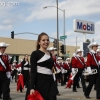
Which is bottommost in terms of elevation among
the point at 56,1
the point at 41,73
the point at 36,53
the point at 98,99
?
the point at 98,99

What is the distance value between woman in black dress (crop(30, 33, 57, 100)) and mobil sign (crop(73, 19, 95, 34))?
26.1m

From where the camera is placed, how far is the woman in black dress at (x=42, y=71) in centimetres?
541

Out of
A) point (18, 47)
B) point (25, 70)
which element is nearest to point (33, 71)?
point (25, 70)

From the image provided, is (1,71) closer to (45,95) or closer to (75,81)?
(45,95)

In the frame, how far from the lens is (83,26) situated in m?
32.6

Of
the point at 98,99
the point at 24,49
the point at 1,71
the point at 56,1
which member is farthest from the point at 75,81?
the point at 24,49

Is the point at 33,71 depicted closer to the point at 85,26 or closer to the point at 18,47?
the point at 85,26

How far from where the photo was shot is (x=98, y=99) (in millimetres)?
10398

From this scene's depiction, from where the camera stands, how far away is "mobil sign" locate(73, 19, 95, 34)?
31.7 meters

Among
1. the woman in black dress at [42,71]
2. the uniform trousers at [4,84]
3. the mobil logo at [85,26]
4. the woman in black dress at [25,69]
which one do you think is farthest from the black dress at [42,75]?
the mobil logo at [85,26]

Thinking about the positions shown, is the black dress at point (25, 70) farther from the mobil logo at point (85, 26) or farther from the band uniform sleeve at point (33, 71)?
the mobil logo at point (85, 26)

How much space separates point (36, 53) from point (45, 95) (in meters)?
0.72

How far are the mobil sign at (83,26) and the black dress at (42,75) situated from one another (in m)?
26.2

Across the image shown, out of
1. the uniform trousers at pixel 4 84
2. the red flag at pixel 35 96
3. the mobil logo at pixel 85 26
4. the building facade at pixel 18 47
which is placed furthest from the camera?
the building facade at pixel 18 47
